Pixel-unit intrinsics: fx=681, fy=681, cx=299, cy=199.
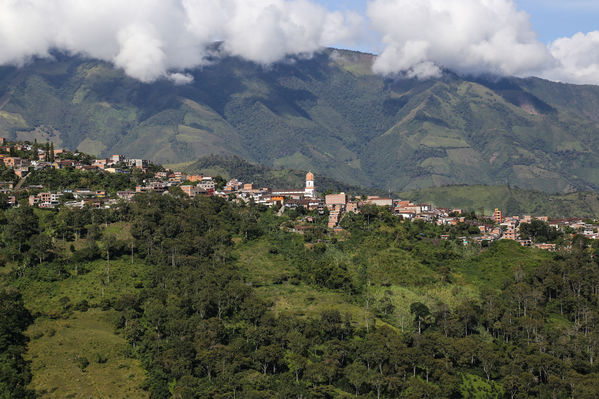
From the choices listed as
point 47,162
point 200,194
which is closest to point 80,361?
point 200,194

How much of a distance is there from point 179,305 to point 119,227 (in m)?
28.4

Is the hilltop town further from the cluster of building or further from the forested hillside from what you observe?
the forested hillside

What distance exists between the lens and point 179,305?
8825cm

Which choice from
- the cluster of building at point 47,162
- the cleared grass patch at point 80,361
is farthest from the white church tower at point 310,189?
the cleared grass patch at point 80,361

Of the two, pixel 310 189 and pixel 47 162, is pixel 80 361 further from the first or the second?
pixel 310 189

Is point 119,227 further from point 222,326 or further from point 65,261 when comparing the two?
point 222,326

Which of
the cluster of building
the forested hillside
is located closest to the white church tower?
the forested hillside

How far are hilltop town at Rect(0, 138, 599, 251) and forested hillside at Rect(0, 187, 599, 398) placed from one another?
9.27 metres

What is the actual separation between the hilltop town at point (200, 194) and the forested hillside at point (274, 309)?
30.4 feet

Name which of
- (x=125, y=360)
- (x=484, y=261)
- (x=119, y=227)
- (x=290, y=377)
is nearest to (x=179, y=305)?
(x=125, y=360)

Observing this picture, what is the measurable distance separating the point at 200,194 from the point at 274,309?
54.0m

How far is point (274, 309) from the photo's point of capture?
303 ft

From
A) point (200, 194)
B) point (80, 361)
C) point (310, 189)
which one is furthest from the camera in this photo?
point (310, 189)

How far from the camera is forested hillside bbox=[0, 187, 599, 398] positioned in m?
75.1
